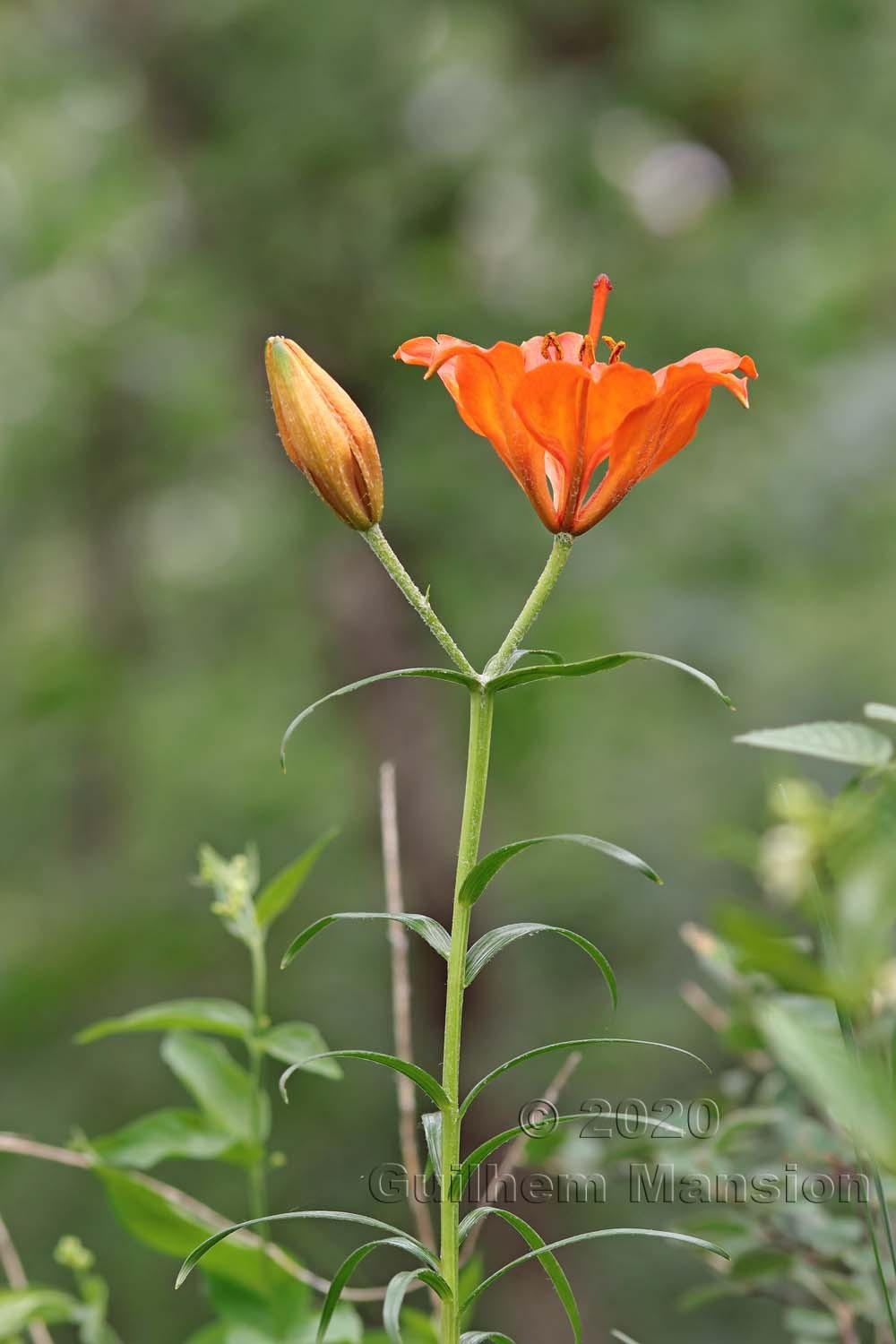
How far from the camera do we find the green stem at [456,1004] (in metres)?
0.38

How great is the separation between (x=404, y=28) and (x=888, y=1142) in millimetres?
2327

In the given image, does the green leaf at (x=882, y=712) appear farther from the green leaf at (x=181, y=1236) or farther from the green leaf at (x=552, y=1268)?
the green leaf at (x=181, y=1236)

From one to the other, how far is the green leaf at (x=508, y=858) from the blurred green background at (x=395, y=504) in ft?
5.68

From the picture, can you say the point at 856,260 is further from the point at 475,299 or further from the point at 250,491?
the point at 250,491

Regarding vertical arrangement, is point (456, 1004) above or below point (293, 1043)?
above

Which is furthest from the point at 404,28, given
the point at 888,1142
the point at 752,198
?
the point at 888,1142

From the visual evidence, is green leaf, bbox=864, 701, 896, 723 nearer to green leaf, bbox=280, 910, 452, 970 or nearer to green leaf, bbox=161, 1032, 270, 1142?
green leaf, bbox=280, 910, 452, 970

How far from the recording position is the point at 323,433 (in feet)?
1.42

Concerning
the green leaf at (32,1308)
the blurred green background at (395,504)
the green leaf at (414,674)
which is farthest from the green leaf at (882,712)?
the blurred green background at (395,504)

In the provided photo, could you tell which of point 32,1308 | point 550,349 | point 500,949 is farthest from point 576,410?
point 32,1308

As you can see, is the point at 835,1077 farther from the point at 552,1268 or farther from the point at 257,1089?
the point at 257,1089

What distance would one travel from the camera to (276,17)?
7.23 ft

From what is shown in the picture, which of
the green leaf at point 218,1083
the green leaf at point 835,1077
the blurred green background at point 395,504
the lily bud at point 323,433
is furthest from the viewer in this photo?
the blurred green background at point 395,504

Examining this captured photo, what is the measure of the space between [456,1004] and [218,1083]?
A: 0.22m
